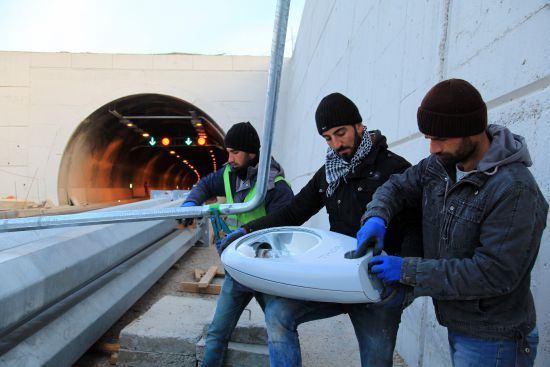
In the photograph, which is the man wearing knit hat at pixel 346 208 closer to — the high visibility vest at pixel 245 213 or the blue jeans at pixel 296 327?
the blue jeans at pixel 296 327

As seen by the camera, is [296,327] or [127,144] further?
[127,144]

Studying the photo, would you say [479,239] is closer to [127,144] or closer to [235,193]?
[235,193]

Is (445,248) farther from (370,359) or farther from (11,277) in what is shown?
(11,277)

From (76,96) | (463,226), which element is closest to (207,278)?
(463,226)

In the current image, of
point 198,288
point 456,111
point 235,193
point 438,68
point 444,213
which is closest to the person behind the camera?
point 456,111

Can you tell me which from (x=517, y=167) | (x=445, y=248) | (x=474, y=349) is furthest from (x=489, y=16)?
(x=474, y=349)

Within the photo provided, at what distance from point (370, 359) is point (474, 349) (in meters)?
0.60

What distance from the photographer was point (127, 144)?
23766 mm

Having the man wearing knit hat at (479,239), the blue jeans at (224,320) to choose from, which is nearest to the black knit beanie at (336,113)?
the man wearing knit hat at (479,239)

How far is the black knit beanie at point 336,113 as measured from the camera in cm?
238

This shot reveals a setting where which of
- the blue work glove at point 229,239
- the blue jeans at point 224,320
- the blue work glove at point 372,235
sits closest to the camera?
the blue work glove at point 372,235

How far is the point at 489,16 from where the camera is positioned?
244cm

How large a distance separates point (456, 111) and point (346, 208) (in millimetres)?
924

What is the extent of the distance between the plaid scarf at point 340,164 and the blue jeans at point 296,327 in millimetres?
698
